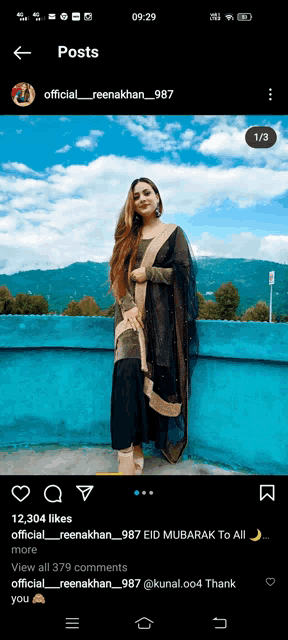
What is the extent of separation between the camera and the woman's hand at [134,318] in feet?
6.11

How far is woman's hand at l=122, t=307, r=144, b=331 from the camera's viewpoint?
1.86 meters

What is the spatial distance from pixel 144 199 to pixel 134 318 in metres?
0.61

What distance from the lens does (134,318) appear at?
1.87 metres

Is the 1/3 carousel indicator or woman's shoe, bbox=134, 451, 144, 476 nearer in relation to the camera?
the 1/3 carousel indicator
